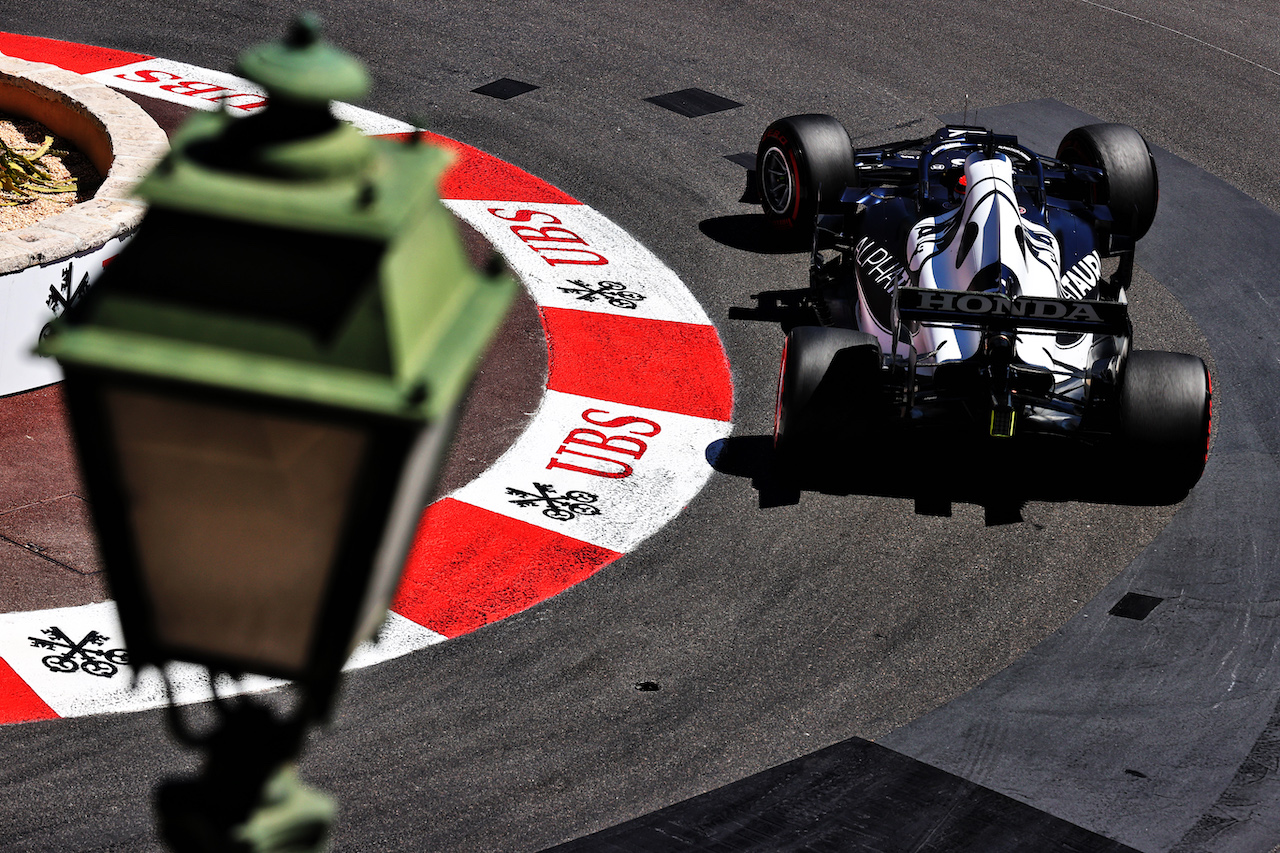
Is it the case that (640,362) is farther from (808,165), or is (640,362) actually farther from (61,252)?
(61,252)

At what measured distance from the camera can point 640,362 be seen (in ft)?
30.7

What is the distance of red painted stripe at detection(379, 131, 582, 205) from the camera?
447 inches

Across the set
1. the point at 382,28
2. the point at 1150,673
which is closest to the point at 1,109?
the point at 382,28

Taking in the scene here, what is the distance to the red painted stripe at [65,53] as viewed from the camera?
12750 mm

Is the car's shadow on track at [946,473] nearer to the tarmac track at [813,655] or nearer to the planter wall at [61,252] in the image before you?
the tarmac track at [813,655]

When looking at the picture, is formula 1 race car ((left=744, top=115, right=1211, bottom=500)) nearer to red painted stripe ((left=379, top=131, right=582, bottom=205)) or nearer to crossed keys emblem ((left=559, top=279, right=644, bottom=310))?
crossed keys emblem ((left=559, top=279, right=644, bottom=310))

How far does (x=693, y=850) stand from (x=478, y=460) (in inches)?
128

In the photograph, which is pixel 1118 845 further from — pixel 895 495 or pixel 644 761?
pixel 895 495

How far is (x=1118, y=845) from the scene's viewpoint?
226 inches

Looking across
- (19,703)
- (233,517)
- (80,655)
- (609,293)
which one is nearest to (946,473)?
(609,293)

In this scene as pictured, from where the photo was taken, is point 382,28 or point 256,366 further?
point 382,28

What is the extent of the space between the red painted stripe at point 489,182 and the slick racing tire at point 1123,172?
13.3 feet

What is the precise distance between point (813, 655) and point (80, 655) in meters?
3.45

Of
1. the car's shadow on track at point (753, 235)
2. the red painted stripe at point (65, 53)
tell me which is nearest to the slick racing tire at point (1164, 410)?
the car's shadow on track at point (753, 235)
